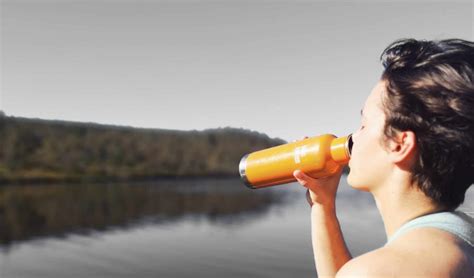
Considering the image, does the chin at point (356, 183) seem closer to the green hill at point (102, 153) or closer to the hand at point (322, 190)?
the hand at point (322, 190)

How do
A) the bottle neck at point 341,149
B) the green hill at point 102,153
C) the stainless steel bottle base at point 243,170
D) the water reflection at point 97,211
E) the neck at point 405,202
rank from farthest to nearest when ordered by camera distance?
1. the green hill at point 102,153
2. the water reflection at point 97,211
3. the stainless steel bottle base at point 243,170
4. the bottle neck at point 341,149
5. the neck at point 405,202

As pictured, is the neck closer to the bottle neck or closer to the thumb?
the thumb

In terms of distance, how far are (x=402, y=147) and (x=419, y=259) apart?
11.4 inches

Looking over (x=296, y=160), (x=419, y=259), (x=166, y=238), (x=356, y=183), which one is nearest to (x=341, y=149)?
(x=296, y=160)

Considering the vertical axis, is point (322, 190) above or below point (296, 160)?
below

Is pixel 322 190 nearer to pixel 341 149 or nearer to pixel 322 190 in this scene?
pixel 322 190

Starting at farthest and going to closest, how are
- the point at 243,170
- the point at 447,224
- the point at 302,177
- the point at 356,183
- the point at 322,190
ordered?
the point at 243,170, the point at 302,177, the point at 322,190, the point at 356,183, the point at 447,224

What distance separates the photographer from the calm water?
1794 centimetres

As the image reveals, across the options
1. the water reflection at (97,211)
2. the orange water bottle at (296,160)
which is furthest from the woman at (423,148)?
the water reflection at (97,211)

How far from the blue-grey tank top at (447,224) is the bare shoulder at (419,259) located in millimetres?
27

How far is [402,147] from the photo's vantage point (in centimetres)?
131

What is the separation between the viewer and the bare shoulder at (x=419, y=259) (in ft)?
3.62

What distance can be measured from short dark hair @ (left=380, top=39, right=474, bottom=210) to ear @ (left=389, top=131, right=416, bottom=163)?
2 cm

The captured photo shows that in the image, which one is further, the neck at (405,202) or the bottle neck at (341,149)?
the bottle neck at (341,149)
